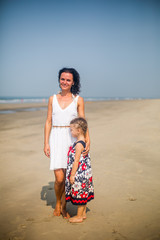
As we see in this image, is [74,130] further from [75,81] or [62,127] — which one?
[75,81]

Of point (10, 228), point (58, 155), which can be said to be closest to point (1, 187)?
point (10, 228)

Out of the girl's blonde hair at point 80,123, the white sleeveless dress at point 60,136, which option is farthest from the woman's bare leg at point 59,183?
the girl's blonde hair at point 80,123

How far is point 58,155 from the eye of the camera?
3199 millimetres

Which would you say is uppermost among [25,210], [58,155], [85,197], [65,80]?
[65,80]

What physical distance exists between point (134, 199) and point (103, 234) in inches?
44.5

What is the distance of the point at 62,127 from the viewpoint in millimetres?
3260

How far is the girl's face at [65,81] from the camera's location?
133 inches

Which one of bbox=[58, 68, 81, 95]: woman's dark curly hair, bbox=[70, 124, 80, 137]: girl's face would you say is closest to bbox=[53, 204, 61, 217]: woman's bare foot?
bbox=[70, 124, 80, 137]: girl's face

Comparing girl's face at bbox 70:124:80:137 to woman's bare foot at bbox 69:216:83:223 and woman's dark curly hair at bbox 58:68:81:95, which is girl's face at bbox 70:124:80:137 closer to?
woman's dark curly hair at bbox 58:68:81:95

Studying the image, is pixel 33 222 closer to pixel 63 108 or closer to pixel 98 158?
pixel 63 108

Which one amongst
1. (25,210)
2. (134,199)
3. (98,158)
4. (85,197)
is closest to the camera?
(85,197)

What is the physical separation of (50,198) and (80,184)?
3.96ft

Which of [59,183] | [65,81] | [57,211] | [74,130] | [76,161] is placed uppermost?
[65,81]

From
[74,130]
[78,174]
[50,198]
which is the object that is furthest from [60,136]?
[50,198]
